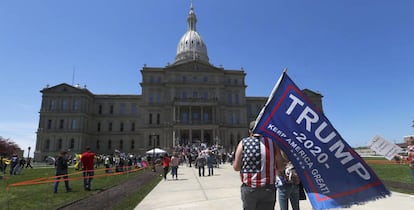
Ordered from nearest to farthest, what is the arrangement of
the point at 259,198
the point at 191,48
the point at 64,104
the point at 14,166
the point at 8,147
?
1. the point at 259,198
2. the point at 14,166
3. the point at 8,147
4. the point at 64,104
5. the point at 191,48

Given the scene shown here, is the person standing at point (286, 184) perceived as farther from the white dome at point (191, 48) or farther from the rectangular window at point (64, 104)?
the rectangular window at point (64, 104)

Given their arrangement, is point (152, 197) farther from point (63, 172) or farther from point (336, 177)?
point (336, 177)

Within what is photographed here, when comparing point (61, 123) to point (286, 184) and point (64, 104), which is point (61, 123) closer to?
point (64, 104)

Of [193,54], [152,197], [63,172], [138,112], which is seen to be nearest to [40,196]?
[63,172]

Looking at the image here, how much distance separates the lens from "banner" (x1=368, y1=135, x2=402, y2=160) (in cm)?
482

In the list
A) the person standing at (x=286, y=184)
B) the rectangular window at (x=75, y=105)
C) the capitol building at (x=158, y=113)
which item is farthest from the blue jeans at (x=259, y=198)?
the rectangular window at (x=75, y=105)

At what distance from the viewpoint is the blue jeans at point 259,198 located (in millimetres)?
3386

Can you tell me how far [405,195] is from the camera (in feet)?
27.6

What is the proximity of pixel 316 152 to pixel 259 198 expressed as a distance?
39.1 inches

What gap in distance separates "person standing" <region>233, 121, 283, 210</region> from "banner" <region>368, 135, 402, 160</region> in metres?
2.61

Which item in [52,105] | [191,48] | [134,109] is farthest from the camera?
[191,48]

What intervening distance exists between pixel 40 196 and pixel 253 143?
10.4 meters

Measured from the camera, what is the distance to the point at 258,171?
3.41 metres

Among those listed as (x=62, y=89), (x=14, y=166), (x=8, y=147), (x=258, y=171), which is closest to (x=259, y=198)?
(x=258, y=171)
